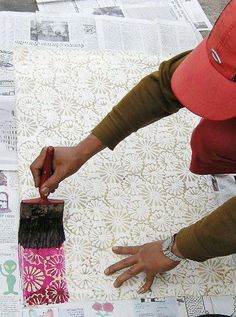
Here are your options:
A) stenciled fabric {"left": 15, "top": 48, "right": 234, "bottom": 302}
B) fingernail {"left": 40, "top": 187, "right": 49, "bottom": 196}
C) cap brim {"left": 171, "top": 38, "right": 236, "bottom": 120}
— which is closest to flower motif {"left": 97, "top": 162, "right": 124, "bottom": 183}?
stenciled fabric {"left": 15, "top": 48, "right": 234, "bottom": 302}

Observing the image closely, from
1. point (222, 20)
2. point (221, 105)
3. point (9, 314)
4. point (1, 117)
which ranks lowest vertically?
point (9, 314)

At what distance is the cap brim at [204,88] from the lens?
0.85 metres

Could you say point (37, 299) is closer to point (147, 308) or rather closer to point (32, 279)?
point (32, 279)

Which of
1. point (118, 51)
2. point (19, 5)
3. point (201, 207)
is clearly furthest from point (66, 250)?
point (19, 5)

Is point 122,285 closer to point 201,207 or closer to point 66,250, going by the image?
point 66,250

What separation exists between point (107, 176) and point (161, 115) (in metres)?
0.30

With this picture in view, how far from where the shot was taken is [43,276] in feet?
3.63

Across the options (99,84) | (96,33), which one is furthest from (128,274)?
(96,33)

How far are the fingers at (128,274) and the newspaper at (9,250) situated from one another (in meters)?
0.21

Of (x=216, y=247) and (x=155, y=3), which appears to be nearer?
(x=216, y=247)

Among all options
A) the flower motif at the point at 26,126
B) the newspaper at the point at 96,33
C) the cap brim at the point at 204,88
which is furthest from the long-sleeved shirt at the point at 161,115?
the newspaper at the point at 96,33

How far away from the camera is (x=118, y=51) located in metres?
1.60

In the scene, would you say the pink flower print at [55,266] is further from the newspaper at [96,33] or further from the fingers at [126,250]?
the newspaper at [96,33]

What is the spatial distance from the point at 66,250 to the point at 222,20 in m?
0.60
